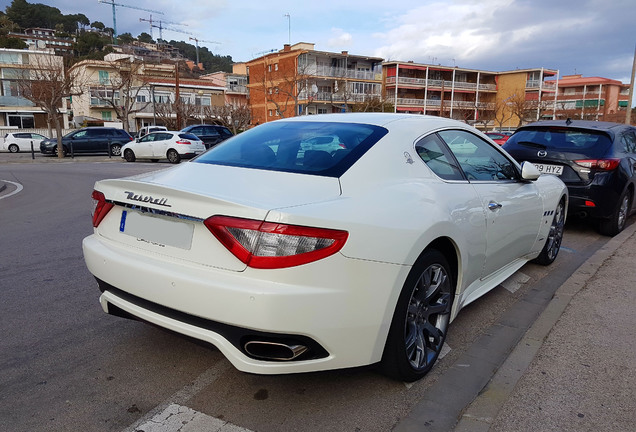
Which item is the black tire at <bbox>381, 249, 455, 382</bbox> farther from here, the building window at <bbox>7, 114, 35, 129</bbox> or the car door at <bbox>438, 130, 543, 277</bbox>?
the building window at <bbox>7, 114, 35, 129</bbox>

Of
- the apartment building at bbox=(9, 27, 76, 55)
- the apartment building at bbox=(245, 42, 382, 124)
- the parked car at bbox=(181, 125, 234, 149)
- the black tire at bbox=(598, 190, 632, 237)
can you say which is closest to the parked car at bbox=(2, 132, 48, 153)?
the parked car at bbox=(181, 125, 234, 149)

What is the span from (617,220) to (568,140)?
4.34 feet

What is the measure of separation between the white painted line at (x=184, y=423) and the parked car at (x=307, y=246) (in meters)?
0.38

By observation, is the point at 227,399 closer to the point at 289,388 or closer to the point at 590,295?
the point at 289,388

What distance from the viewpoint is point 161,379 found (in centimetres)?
282

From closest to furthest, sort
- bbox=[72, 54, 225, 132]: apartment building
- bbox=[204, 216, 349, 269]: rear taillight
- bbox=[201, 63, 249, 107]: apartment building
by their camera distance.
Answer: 1. bbox=[204, 216, 349, 269]: rear taillight
2. bbox=[72, 54, 225, 132]: apartment building
3. bbox=[201, 63, 249, 107]: apartment building

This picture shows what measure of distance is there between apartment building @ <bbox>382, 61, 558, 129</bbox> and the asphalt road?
2480 inches

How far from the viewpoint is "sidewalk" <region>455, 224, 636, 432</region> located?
2.44m

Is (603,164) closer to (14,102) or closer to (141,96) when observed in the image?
(14,102)

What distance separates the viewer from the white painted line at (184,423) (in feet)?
7.68

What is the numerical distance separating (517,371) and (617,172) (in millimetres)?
4855

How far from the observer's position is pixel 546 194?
15.2 ft

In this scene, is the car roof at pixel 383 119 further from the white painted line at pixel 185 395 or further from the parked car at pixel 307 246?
the white painted line at pixel 185 395

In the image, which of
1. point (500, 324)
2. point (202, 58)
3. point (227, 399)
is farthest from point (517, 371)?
point (202, 58)
